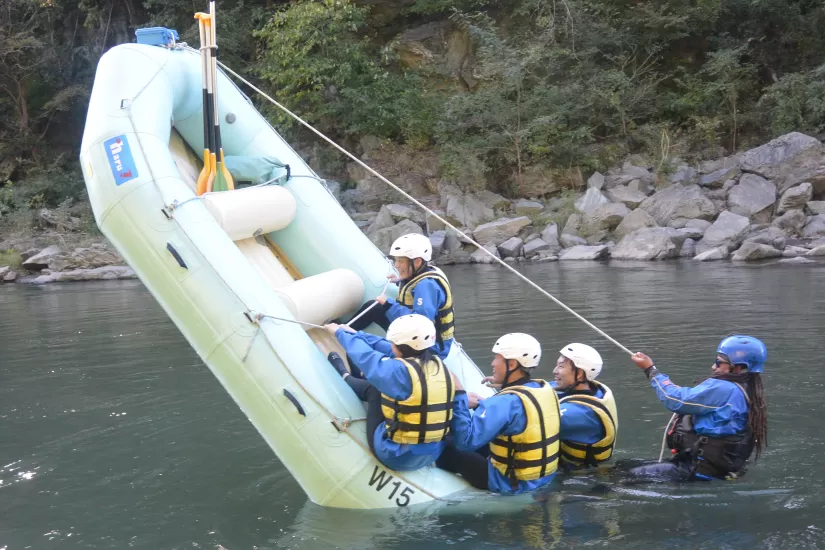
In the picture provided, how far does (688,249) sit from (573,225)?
2.60 m

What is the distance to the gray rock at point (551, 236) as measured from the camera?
53.6 ft

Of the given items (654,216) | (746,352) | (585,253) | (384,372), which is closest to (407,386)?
(384,372)

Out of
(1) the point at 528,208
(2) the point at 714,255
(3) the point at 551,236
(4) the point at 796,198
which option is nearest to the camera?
(2) the point at 714,255

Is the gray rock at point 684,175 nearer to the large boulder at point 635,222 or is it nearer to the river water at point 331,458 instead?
the large boulder at point 635,222

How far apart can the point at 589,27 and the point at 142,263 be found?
17437 mm

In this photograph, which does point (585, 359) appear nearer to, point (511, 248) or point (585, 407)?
point (585, 407)

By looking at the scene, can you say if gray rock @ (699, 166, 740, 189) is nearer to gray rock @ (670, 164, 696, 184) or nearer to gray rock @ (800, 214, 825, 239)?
gray rock @ (670, 164, 696, 184)

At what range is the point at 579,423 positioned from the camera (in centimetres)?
404

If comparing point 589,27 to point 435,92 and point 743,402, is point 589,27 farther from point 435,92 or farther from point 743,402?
point 743,402

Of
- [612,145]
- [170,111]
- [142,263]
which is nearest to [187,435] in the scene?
[142,263]

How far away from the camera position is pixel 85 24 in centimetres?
2189

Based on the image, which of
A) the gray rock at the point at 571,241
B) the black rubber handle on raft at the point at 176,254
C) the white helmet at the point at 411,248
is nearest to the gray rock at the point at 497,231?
the gray rock at the point at 571,241

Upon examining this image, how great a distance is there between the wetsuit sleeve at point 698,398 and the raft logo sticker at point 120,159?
2.92 metres

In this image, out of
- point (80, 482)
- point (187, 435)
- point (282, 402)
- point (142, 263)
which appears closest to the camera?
point (282, 402)
